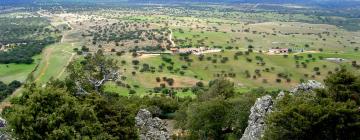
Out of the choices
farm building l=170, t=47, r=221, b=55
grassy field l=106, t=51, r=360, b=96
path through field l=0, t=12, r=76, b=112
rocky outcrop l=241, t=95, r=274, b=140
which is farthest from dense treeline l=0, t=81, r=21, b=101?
rocky outcrop l=241, t=95, r=274, b=140

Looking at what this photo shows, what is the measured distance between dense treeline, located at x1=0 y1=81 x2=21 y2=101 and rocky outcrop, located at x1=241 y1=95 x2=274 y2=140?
81.8 metres

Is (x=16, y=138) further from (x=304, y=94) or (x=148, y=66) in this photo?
(x=148, y=66)

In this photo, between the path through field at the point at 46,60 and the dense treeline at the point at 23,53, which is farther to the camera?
the dense treeline at the point at 23,53

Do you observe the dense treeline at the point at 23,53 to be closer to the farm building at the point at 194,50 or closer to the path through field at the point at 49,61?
the path through field at the point at 49,61

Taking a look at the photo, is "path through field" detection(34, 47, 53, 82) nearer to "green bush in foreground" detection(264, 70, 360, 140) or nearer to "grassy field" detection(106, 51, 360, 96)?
"grassy field" detection(106, 51, 360, 96)

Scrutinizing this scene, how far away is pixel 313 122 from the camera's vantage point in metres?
36.4

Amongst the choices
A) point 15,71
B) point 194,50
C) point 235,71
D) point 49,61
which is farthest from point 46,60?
point 235,71

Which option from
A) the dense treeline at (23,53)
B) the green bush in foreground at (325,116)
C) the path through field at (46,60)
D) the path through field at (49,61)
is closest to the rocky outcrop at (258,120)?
the green bush in foreground at (325,116)

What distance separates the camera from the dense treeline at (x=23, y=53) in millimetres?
154250

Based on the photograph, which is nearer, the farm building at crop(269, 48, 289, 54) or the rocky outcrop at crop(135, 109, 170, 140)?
the rocky outcrop at crop(135, 109, 170, 140)

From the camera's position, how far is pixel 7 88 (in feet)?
399

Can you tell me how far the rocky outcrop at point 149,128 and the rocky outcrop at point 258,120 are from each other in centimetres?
973

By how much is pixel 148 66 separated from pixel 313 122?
115 m

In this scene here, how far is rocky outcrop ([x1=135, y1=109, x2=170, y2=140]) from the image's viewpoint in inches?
1969
